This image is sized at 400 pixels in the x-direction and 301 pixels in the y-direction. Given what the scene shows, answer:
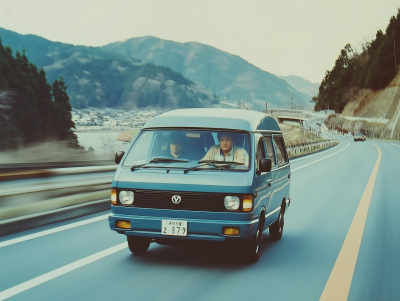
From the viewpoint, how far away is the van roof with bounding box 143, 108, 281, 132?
23.6 ft

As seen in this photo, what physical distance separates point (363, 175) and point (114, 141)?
36.2ft

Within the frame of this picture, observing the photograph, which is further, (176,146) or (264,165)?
(176,146)

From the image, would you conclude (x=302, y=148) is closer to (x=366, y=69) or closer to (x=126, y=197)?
(x=126, y=197)

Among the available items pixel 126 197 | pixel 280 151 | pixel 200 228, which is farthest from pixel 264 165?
pixel 280 151

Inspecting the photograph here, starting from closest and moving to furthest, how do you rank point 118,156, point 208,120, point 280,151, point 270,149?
point 208,120 < point 118,156 < point 270,149 < point 280,151

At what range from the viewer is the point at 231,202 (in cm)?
633

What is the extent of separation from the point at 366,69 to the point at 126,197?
137m

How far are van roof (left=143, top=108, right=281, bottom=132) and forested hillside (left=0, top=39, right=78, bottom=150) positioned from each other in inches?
948

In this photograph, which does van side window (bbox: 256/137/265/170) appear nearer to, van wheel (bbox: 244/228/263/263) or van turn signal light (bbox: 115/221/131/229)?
van wheel (bbox: 244/228/263/263)

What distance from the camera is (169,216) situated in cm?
634

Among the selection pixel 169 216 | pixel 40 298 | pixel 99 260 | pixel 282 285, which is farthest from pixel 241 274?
pixel 40 298

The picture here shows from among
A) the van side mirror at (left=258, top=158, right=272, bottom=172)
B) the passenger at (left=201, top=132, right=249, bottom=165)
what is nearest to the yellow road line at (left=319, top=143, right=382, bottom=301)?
the van side mirror at (left=258, top=158, right=272, bottom=172)

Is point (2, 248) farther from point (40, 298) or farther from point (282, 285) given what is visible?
point (282, 285)

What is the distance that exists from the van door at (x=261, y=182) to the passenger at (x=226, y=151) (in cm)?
20
